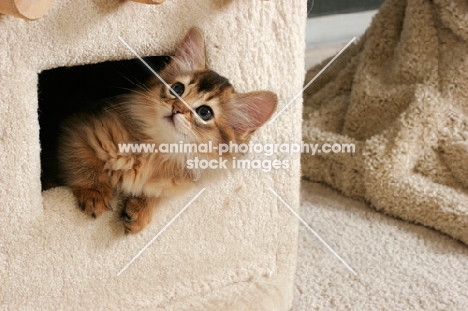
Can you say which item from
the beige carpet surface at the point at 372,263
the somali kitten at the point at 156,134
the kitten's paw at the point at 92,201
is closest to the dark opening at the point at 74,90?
the somali kitten at the point at 156,134

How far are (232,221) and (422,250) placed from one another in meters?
0.75

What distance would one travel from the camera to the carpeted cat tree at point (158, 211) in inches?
40.9

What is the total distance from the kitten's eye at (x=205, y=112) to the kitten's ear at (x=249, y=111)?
0.15ft

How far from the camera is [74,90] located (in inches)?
58.7

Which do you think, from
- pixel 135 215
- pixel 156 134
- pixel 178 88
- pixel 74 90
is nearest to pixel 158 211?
pixel 135 215

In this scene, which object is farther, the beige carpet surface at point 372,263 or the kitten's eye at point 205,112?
the beige carpet surface at point 372,263

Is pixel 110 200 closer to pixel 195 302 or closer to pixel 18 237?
pixel 18 237

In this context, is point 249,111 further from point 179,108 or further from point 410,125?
point 410,125

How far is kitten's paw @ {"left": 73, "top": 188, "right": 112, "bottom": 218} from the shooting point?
3.87ft

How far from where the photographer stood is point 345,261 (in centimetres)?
175

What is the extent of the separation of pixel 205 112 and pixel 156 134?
0.42 ft

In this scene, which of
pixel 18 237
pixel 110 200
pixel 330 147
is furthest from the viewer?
pixel 330 147

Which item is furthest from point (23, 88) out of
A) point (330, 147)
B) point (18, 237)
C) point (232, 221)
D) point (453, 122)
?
point (453, 122)

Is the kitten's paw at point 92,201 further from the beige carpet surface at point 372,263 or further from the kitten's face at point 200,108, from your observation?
the beige carpet surface at point 372,263
